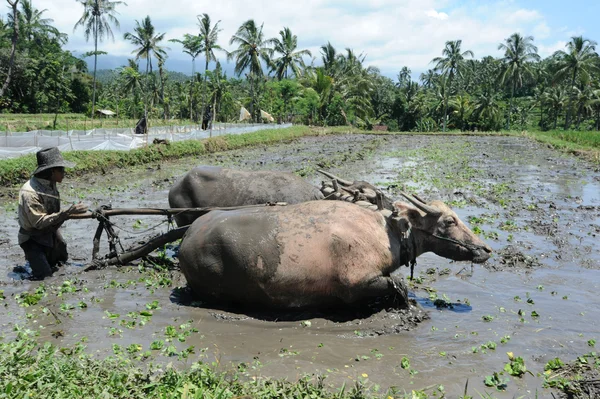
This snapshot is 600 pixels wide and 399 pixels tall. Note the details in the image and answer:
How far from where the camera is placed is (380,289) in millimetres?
5723

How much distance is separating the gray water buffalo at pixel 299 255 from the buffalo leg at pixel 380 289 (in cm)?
1

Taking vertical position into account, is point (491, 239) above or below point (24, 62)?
below

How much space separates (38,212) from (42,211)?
0.07m

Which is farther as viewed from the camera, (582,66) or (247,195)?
(582,66)

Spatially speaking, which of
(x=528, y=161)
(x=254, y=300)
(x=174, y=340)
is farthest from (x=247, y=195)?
(x=528, y=161)

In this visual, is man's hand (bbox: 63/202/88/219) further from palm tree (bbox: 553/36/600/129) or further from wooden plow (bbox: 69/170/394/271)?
palm tree (bbox: 553/36/600/129)

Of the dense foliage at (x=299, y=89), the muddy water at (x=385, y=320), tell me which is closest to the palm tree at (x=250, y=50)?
the dense foliage at (x=299, y=89)

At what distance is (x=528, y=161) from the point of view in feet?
86.1

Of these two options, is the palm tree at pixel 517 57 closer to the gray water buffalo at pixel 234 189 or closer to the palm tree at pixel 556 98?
the palm tree at pixel 556 98

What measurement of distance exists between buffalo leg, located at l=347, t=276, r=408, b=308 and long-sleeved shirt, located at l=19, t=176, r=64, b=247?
3.89 meters

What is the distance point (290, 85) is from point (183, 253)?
52856 millimetres

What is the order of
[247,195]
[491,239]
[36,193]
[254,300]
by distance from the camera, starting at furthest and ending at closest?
1. [491,239]
2. [247,195]
3. [36,193]
4. [254,300]

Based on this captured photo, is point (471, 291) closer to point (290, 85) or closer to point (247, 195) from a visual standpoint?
point (247, 195)

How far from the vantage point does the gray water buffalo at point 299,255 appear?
5602 millimetres
